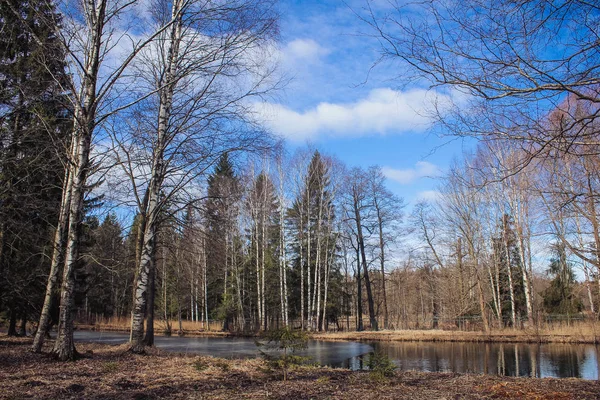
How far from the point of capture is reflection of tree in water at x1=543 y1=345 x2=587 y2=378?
11641 mm

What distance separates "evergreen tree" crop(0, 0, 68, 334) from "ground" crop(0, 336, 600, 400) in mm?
3715

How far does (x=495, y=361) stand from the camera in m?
14.3

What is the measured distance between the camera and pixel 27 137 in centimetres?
947

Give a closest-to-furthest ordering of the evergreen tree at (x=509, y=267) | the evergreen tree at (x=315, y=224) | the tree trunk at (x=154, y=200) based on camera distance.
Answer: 1. the tree trunk at (x=154, y=200)
2. the evergreen tree at (x=509, y=267)
3. the evergreen tree at (x=315, y=224)

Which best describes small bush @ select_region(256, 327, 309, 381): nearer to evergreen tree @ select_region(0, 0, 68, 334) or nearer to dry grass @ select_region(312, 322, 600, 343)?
evergreen tree @ select_region(0, 0, 68, 334)

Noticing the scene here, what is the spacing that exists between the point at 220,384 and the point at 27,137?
288 inches

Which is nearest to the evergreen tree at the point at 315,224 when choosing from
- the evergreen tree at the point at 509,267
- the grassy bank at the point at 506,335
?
the grassy bank at the point at 506,335

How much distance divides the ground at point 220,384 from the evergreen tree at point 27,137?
3715 mm

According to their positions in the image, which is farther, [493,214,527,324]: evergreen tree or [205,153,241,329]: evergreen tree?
[493,214,527,324]: evergreen tree

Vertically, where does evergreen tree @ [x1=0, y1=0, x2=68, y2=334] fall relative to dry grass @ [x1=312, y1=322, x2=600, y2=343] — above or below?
above

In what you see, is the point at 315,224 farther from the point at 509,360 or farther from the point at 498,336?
the point at 509,360

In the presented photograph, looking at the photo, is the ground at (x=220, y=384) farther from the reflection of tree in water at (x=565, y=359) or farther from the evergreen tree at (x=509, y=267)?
the evergreen tree at (x=509, y=267)

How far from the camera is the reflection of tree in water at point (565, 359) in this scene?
1164 cm

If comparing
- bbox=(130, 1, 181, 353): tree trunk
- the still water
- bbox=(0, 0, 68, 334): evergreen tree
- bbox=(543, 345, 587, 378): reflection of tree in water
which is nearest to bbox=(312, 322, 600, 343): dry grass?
the still water
